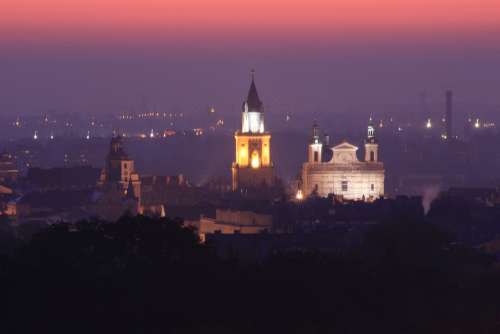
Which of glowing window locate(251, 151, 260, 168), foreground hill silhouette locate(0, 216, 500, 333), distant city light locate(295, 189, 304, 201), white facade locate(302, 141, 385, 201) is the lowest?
foreground hill silhouette locate(0, 216, 500, 333)

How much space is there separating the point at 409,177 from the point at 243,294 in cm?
14530

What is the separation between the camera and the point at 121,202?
377 ft

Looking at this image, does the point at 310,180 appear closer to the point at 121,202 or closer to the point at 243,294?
the point at 121,202

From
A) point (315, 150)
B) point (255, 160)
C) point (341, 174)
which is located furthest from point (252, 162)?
point (341, 174)

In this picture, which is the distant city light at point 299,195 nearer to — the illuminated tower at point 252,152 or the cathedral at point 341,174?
the illuminated tower at point 252,152

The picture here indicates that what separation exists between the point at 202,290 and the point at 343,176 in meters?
83.5

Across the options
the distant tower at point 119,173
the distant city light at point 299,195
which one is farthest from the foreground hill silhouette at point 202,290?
the distant tower at point 119,173

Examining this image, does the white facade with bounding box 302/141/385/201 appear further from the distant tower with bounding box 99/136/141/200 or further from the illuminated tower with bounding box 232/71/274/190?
the distant tower with bounding box 99/136/141/200

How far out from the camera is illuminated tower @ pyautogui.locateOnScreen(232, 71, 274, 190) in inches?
4990

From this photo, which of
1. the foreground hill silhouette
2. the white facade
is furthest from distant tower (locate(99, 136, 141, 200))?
the foreground hill silhouette

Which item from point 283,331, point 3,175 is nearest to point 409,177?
point 3,175

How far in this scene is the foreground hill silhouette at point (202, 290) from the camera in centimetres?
4425

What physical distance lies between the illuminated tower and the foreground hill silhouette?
70632 mm

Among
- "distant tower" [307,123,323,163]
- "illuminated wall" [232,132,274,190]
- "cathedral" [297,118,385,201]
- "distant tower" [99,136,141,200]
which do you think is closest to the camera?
"distant tower" [99,136,141,200]
